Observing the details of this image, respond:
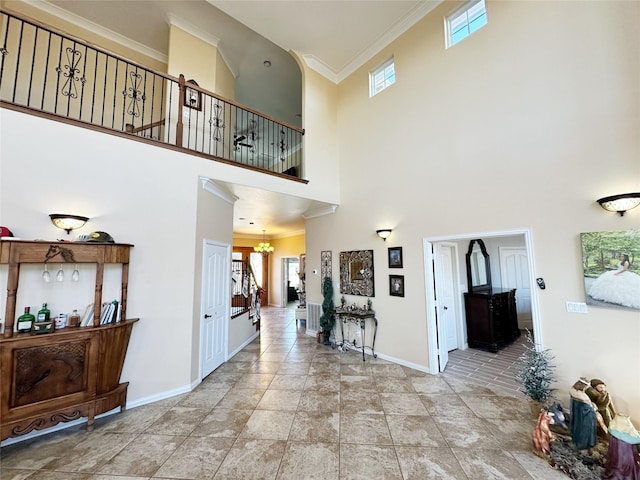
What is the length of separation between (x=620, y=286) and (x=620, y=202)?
84 cm

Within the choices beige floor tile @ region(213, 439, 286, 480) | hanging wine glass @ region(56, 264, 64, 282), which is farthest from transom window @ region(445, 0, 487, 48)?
hanging wine glass @ region(56, 264, 64, 282)

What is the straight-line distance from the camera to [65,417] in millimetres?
2562

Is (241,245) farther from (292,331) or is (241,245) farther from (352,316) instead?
(352,316)

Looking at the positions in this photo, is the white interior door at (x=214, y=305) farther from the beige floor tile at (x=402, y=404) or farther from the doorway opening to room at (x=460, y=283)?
the doorway opening to room at (x=460, y=283)

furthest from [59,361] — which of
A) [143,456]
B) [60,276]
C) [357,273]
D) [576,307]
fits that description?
[576,307]

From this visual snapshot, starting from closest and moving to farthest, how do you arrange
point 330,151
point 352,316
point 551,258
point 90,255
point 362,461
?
point 362,461 → point 90,255 → point 551,258 → point 352,316 → point 330,151

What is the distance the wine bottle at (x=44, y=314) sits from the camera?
8.56 ft

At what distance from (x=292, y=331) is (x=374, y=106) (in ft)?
18.7

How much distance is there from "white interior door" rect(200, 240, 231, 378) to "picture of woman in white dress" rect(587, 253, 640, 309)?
493cm

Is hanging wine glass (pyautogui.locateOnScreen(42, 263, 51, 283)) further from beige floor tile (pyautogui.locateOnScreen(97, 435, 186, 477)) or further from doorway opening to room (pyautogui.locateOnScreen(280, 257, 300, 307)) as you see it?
doorway opening to room (pyautogui.locateOnScreen(280, 257, 300, 307))

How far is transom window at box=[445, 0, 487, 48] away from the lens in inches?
153

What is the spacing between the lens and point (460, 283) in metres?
5.35

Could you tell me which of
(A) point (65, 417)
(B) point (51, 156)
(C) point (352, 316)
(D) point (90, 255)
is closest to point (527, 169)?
(C) point (352, 316)

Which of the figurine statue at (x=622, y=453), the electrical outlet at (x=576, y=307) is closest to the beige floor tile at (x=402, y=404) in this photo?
the figurine statue at (x=622, y=453)
